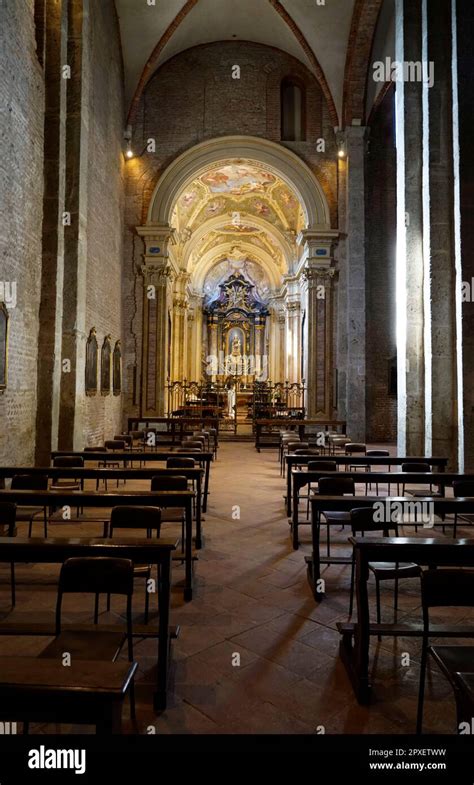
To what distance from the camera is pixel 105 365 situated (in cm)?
1348

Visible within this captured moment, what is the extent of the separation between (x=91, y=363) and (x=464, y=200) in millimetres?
8144

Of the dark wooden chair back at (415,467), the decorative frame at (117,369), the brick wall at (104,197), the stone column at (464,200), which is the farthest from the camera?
the decorative frame at (117,369)

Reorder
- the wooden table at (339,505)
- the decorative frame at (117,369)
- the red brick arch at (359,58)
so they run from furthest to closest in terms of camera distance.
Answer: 1. the decorative frame at (117,369)
2. the red brick arch at (359,58)
3. the wooden table at (339,505)

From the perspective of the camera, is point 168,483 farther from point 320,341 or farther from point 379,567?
point 320,341

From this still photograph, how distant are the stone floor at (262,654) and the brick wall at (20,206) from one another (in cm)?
395

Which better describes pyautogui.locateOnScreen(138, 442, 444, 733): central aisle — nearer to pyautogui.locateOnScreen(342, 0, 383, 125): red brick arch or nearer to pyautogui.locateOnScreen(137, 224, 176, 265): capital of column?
pyautogui.locateOnScreen(137, 224, 176, 265): capital of column

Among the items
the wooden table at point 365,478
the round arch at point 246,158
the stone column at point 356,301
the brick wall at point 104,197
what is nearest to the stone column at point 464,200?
the wooden table at point 365,478

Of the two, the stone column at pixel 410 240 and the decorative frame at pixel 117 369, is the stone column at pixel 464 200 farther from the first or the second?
the decorative frame at pixel 117 369

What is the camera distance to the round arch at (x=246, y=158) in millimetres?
16422

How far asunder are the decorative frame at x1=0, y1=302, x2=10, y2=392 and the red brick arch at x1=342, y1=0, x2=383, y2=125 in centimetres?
1266

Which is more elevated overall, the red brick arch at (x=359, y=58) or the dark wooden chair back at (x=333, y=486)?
the red brick arch at (x=359, y=58)

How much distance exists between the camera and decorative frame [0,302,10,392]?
24.3 feet

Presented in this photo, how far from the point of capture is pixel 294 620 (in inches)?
146
